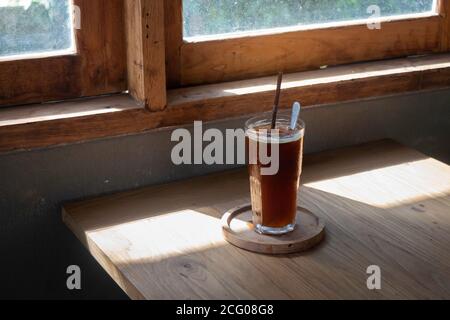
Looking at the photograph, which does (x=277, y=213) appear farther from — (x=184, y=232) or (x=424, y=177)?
(x=424, y=177)

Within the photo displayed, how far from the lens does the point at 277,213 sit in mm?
1542

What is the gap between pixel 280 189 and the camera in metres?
1.53

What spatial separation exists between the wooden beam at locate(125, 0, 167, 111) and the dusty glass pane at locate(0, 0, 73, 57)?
0.15 metres

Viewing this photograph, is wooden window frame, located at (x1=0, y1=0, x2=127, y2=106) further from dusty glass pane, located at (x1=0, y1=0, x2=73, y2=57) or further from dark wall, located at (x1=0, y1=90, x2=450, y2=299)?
dark wall, located at (x1=0, y1=90, x2=450, y2=299)

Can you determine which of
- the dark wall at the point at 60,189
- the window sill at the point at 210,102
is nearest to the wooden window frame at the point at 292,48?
the window sill at the point at 210,102

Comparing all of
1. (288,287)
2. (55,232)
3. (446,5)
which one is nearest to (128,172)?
(55,232)

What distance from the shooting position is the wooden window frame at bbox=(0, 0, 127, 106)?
5.69ft

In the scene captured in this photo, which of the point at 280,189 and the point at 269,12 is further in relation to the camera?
the point at 269,12

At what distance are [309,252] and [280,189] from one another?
136mm

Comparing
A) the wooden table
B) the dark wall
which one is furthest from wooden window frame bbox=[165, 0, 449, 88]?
the wooden table

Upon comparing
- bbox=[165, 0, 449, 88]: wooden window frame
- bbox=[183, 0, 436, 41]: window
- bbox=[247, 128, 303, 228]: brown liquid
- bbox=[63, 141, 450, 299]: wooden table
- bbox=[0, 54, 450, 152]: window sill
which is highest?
bbox=[183, 0, 436, 41]: window

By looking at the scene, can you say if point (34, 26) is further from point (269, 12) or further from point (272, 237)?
point (272, 237)

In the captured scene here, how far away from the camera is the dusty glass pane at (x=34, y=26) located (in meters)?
1.70

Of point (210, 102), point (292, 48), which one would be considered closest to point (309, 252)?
point (210, 102)
